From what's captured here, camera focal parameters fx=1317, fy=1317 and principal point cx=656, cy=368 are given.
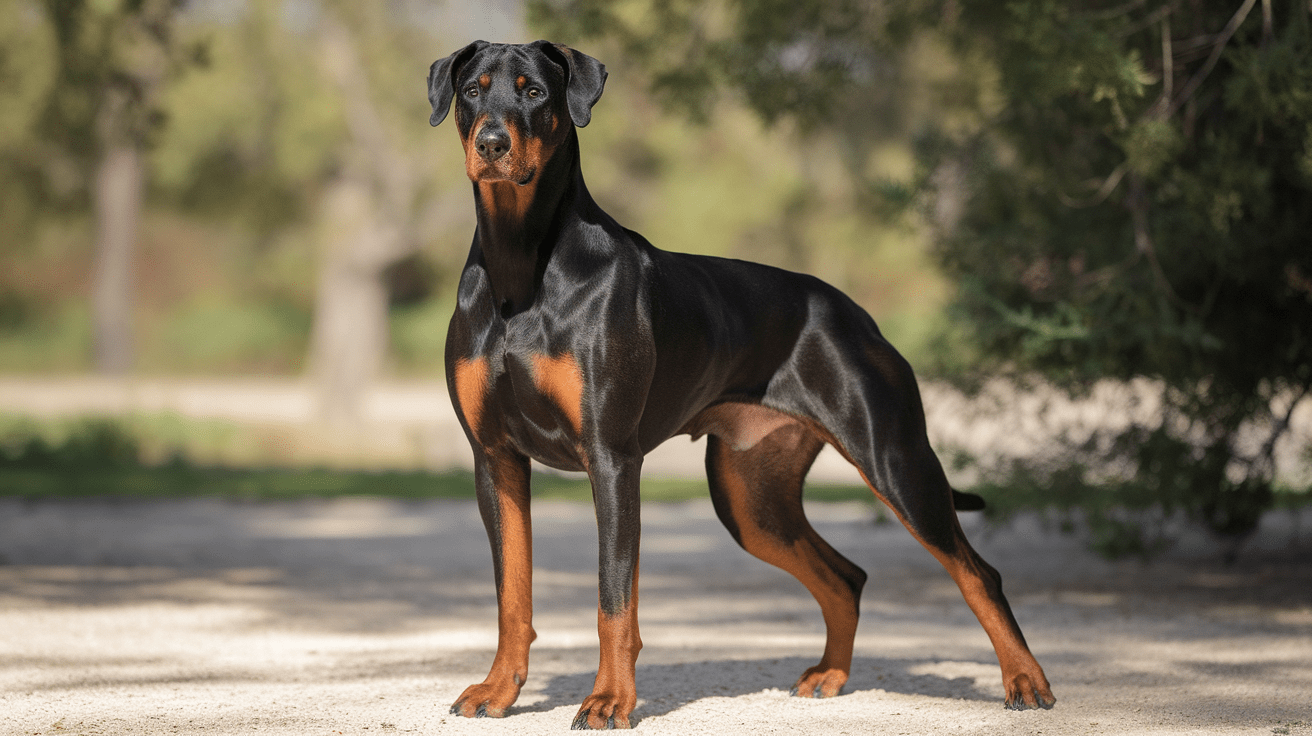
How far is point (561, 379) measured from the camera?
14.3 feet

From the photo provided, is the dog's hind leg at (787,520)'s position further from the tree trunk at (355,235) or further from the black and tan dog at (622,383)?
the tree trunk at (355,235)

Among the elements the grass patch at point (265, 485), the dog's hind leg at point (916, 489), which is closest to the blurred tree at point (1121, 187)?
the dog's hind leg at point (916, 489)

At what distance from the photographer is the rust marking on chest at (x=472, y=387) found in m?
4.48

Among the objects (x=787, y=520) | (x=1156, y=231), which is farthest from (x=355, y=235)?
(x=787, y=520)

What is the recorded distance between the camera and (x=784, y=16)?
373 inches

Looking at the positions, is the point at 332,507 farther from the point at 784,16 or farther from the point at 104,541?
the point at 784,16

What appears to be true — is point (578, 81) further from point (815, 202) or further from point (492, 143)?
point (815, 202)

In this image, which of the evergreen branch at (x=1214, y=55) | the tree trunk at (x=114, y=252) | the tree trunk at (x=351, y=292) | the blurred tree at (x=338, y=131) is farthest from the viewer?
the tree trunk at (x=114, y=252)

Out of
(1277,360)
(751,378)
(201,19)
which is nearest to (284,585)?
(751,378)

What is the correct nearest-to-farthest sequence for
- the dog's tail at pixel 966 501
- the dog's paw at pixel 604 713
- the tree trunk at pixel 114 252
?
the dog's paw at pixel 604 713 → the dog's tail at pixel 966 501 → the tree trunk at pixel 114 252

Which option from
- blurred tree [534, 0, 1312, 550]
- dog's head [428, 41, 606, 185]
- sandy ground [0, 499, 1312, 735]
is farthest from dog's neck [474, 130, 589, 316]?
blurred tree [534, 0, 1312, 550]

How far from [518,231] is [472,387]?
556 millimetres

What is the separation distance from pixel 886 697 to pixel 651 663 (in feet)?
4.24

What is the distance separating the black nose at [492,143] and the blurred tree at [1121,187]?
11.5ft
